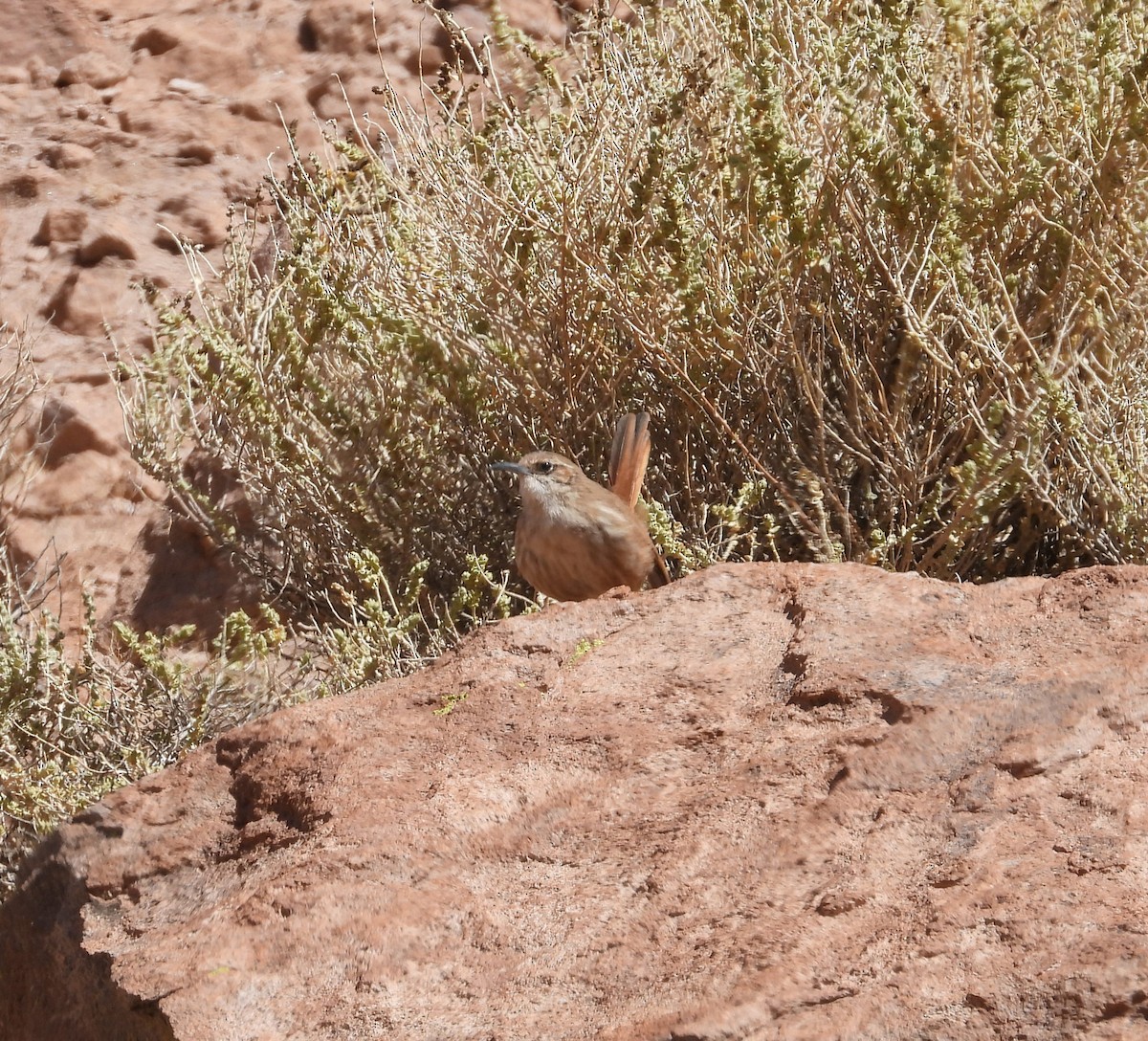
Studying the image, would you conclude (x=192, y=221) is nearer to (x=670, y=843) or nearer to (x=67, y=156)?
(x=67, y=156)

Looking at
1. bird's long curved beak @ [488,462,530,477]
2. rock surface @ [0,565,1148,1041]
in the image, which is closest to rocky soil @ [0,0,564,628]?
bird's long curved beak @ [488,462,530,477]

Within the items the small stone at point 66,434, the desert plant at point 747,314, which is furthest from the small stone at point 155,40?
the desert plant at point 747,314

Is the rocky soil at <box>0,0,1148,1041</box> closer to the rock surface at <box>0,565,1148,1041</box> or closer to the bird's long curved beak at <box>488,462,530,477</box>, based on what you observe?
the rock surface at <box>0,565,1148,1041</box>

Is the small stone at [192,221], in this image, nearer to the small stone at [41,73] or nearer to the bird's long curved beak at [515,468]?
the small stone at [41,73]

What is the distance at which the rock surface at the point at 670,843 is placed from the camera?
6.32ft

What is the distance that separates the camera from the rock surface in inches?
75.9

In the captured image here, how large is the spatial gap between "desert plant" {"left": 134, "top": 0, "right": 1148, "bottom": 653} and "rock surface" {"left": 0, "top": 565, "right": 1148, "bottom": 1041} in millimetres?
855

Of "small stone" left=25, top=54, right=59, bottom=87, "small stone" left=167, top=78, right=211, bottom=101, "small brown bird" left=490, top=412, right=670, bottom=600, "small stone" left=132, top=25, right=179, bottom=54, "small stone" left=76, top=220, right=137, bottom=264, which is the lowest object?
"small brown bird" left=490, top=412, right=670, bottom=600

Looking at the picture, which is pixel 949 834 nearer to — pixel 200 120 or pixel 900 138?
pixel 900 138

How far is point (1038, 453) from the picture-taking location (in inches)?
141

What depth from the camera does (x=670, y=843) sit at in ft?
7.57

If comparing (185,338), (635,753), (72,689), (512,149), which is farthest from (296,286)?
(635,753)

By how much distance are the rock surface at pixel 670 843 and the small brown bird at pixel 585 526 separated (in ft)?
3.92

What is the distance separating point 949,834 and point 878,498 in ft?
7.28
